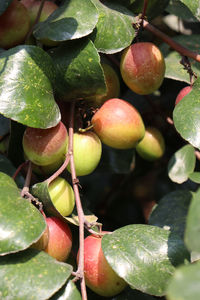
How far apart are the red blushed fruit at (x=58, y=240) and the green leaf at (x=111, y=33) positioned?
34 cm

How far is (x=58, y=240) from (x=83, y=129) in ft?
0.73

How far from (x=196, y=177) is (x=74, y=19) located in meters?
0.38

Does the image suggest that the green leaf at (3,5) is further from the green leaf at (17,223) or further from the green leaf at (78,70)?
the green leaf at (17,223)

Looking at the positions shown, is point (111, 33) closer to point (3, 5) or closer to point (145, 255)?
point (3, 5)

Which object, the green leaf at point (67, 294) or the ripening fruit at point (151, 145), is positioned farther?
the ripening fruit at point (151, 145)

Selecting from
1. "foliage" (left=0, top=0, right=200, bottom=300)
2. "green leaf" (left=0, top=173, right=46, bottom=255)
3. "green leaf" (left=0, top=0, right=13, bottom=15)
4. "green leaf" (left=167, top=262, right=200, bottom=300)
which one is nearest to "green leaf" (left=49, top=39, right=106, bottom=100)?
"foliage" (left=0, top=0, right=200, bottom=300)

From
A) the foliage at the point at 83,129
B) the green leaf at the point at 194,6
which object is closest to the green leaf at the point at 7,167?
the foliage at the point at 83,129

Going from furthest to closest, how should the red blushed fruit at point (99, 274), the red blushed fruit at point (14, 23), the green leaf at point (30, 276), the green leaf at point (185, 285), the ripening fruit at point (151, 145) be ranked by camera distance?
the ripening fruit at point (151, 145) → the red blushed fruit at point (14, 23) → the red blushed fruit at point (99, 274) → the green leaf at point (30, 276) → the green leaf at point (185, 285)

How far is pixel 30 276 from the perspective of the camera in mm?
686

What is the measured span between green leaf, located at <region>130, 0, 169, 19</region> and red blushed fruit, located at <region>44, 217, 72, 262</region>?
18.9 inches

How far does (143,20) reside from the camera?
2.96 ft

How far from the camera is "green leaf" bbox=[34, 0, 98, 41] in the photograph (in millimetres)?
819

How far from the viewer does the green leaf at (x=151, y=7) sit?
3.20 feet

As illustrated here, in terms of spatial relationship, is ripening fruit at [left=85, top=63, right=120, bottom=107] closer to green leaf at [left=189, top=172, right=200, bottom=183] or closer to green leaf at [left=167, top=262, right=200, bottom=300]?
green leaf at [left=189, top=172, right=200, bottom=183]
